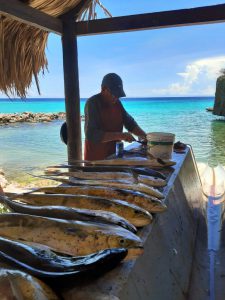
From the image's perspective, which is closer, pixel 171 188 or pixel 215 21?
pixel 171 188

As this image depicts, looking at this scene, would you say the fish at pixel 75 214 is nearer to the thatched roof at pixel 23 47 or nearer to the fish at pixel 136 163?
the fish at pixel 136 163

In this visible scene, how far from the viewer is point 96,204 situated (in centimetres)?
194

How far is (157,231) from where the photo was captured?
6.91ft

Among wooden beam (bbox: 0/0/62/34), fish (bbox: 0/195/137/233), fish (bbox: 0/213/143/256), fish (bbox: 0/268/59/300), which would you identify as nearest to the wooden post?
wooden beam (bbox: 0/0/62/34)

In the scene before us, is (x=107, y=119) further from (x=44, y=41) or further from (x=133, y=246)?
(x=133, y=246)

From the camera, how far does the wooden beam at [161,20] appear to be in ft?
12.8

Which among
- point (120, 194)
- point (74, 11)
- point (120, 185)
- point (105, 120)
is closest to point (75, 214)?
Result: point (120, 194)

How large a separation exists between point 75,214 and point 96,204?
24cm

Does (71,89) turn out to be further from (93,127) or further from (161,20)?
(161,20)

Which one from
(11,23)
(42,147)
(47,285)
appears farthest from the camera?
(42,147)

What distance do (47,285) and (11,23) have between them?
396cm

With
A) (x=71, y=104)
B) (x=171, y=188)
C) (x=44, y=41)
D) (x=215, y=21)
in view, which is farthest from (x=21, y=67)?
(x=171, y=188)

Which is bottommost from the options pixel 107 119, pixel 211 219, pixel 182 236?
pixel 211 219

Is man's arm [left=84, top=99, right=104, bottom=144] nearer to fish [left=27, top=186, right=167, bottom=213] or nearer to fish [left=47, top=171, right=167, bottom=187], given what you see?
fish [left=47, top=171, right=167, bottom=187]
